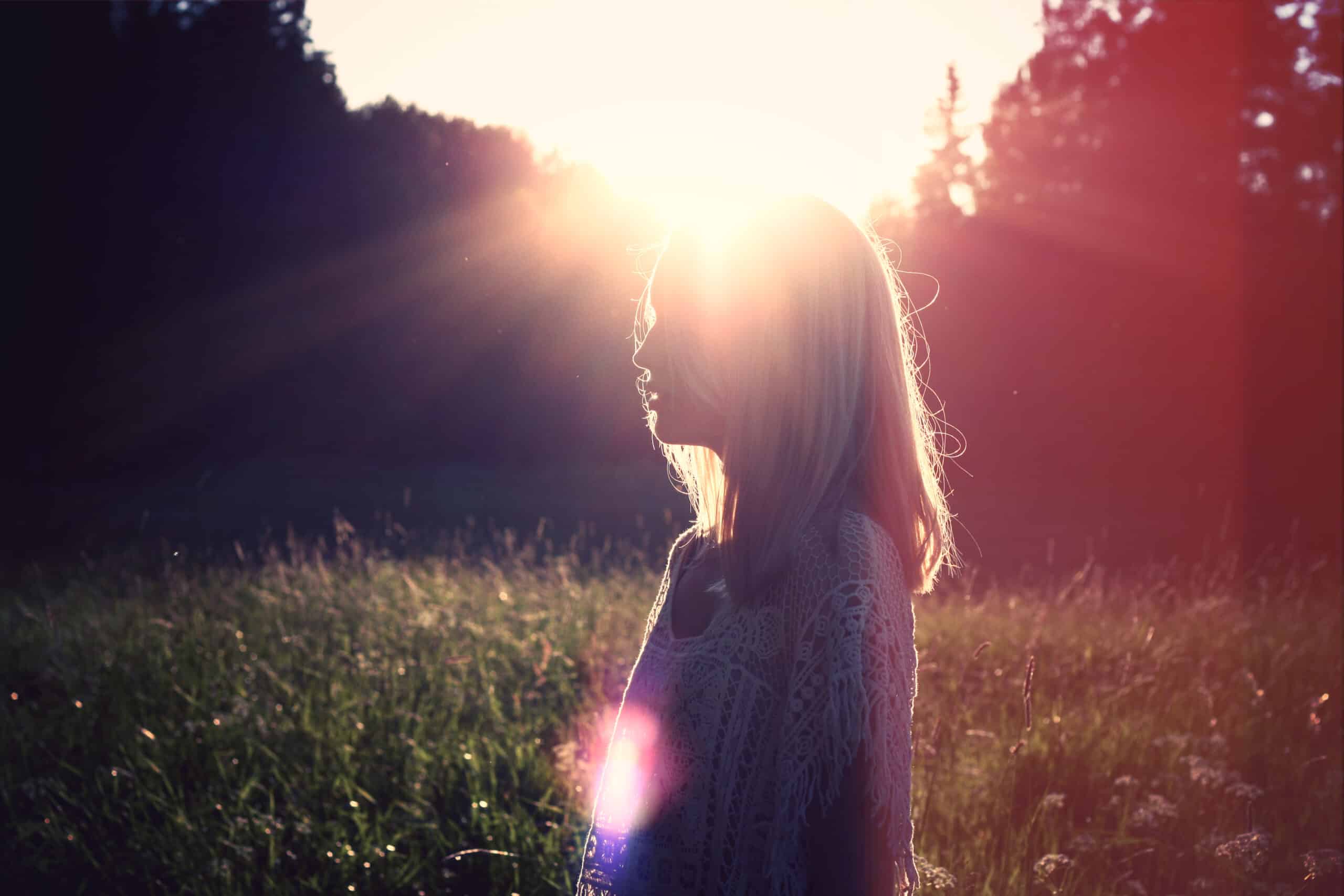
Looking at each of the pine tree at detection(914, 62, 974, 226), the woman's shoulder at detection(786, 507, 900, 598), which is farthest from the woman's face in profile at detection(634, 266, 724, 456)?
the pine tree at detection(914, 62, 974, 226)

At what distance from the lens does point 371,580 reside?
6.73 m

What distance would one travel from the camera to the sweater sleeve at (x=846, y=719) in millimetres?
1097

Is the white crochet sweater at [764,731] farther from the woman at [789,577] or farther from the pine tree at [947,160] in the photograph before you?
the pine tree at [947,160]

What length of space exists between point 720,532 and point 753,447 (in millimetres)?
146

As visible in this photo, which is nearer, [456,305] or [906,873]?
[906,873]

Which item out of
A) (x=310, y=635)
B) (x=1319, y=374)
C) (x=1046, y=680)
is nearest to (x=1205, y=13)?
(x=1319, y=374)

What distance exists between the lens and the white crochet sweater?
1.12 m

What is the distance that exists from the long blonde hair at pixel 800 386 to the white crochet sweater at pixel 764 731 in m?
0.07

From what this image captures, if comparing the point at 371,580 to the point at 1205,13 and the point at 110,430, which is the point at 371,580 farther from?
the point at 1205,13

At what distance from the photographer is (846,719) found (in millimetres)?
1109

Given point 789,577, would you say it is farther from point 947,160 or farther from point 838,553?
point 947,160

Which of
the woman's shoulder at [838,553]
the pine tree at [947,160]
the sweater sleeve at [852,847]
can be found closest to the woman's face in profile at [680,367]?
the woman's shoulder at [838,553]

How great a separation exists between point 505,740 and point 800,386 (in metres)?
3.12

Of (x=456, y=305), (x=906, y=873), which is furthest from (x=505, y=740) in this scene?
(x=456, y=305)
